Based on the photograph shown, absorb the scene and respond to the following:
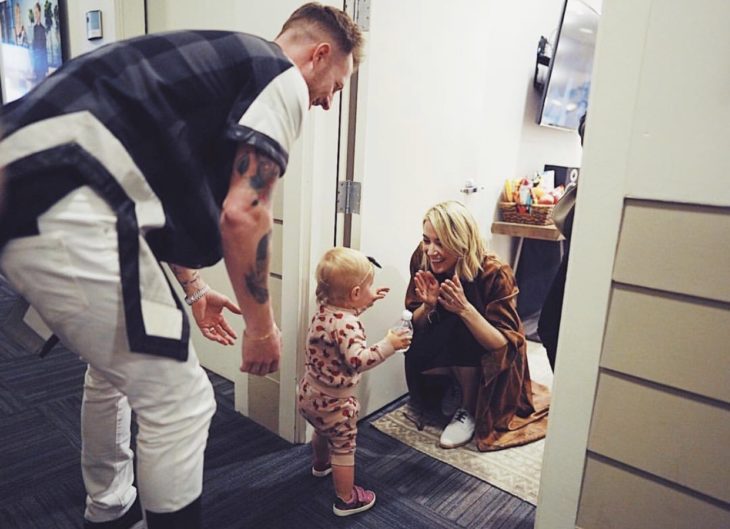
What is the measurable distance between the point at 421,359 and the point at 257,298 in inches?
43.5

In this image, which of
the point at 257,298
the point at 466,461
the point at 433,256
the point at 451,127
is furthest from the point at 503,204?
the point at 257,298

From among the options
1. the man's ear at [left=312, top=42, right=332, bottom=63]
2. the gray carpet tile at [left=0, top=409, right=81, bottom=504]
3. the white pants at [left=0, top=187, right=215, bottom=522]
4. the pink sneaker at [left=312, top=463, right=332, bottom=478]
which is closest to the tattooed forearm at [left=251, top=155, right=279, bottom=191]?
the white pants at [left=0, top=187, right=215, bottom=522]

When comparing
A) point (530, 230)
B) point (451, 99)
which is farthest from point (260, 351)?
point (530, 230)

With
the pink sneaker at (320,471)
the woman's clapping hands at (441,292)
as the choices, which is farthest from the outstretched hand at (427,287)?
the pink sneaker at (320,471)

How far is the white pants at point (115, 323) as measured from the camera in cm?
82

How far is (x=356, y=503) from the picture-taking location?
1508 millimetres

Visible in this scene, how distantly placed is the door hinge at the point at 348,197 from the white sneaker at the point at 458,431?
34.1 inches

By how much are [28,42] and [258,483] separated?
10.5 feet

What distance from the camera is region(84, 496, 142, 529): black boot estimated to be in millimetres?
1258

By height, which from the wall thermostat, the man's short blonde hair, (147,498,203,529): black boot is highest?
the wall thermostat

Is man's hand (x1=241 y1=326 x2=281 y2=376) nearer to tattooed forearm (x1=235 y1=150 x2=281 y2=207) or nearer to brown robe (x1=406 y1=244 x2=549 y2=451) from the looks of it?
tattooed forearm (x1=235 y1=150 x2=281 y2=207)

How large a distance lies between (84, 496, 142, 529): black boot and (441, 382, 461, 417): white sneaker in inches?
47.0

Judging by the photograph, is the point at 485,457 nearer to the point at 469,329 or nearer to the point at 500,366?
the point at 500,366

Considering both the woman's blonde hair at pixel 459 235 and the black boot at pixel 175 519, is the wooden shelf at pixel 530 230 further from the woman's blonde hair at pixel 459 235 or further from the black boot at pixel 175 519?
the black boot at pixel 175 519
